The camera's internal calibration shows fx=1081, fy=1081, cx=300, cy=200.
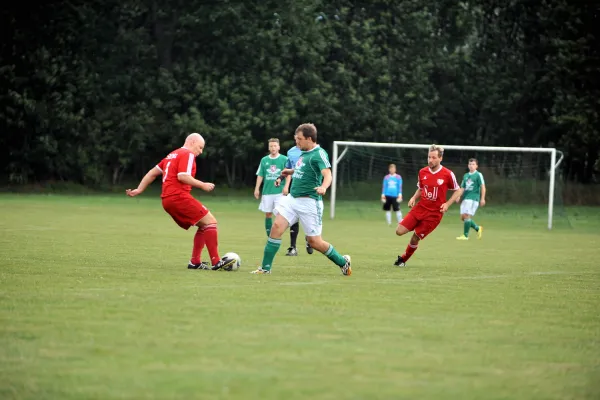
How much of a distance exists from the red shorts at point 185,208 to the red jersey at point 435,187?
374 cm

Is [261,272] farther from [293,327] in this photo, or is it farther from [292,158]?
[293,327]

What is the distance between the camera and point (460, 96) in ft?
176

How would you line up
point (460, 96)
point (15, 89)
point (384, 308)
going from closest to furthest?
point (384, 308), point (15, 89), point (460, 96)

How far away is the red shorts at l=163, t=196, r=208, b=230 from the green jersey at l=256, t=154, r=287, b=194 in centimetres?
561

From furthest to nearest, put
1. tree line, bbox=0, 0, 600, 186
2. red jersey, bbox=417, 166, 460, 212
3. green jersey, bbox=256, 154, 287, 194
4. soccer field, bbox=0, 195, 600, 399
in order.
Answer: tree line, bbox=0, 0, 600, 186 → green jersey, bbox=256, 154, 287, 194 → red jersey, bbox=417, 166, 460, 212 → soccer field, bbox=0, 195, 600, 399

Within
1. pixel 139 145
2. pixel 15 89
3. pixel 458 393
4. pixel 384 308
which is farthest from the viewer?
pixel 139 145

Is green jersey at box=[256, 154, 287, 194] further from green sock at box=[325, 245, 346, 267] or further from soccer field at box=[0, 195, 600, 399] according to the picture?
green sock at box=[325, 245, 346, 267]

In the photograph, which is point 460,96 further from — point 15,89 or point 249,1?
point 15,89

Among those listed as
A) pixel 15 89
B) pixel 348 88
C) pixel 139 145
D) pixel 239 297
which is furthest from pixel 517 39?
pixel 239 297

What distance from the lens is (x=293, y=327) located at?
827 cm

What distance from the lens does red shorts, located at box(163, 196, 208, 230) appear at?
1342cm

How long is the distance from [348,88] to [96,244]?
34.4 metres

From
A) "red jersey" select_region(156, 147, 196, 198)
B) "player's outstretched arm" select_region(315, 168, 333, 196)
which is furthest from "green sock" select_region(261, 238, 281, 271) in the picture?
"red jersey" select_region(156, 147, 196, 198)

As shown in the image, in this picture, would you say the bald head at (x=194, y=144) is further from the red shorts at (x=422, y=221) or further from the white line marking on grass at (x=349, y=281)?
the red shorts at (x=422, y=221)
